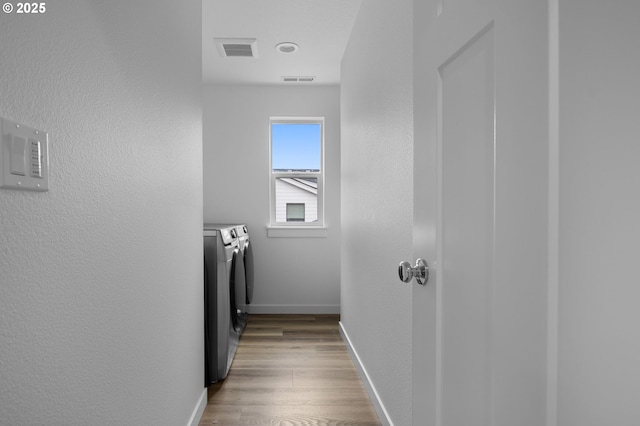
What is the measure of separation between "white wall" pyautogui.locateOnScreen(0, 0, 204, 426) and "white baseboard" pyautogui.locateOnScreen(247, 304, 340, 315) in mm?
2645

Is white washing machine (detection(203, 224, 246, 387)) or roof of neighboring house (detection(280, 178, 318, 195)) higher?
roof of neighboring house (detection(280, 178, 318, 195))

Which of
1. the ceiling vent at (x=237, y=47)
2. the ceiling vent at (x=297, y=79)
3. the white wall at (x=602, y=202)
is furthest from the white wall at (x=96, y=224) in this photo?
the ceiling vent at (x=297, y=79)

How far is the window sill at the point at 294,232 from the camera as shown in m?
4.38

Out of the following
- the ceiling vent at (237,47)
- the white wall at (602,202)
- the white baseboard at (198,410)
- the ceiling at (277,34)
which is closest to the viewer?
the white wall at (602,202)

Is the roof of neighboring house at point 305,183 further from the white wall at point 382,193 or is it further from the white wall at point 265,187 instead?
the white wall at point 382,193

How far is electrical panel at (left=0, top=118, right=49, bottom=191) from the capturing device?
66 centimetres

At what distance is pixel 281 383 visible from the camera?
2598 mm

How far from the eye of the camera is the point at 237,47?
3297 mm

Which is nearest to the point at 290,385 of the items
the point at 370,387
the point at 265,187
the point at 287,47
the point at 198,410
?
the point at 370,387

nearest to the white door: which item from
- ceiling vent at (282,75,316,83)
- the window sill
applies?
ceiling vent at (282,75,316,83)

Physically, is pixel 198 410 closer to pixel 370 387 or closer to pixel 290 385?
pixel 290 385

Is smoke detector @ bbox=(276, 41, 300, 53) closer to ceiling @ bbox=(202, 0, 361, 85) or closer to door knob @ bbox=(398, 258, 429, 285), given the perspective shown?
ceiling @ bbox=(202, 0, 361, 85)

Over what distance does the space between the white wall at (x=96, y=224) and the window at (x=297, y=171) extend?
2707mm

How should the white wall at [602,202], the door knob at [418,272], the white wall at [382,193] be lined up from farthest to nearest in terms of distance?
the white wall at [382,193], the door knob at [418,272], the white wall at [602,202]
